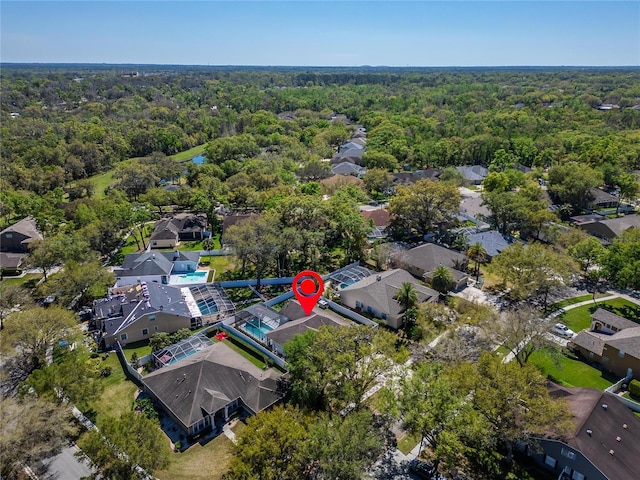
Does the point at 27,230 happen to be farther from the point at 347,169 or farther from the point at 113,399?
the point at 347,169

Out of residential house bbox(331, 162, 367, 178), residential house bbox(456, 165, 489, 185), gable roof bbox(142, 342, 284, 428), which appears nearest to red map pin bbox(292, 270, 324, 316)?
gable roof bbox(142, 342, 284, 428)

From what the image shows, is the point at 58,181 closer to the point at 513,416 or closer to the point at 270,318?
the point at 270,318

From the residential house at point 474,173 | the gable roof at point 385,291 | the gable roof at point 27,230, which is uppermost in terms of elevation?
the gable roof at point 385,291

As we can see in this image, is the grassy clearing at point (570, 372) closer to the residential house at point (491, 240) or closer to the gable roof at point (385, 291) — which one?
the gable roof at point (385, 291)

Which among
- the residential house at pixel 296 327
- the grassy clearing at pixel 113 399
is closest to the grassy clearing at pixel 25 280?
the grassy clearing at pixel 113 399

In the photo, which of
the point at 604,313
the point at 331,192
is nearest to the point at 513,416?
the point at 604,313

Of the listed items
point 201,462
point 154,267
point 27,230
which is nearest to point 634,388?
point 201,462

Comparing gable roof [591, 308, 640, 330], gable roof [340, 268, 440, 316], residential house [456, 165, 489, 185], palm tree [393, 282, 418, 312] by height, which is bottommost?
residential house [456, 165, 489, 185]

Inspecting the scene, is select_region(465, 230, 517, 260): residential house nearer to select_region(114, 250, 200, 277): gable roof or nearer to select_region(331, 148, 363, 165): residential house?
select_region(114, 250, 200, 277): gable roof
